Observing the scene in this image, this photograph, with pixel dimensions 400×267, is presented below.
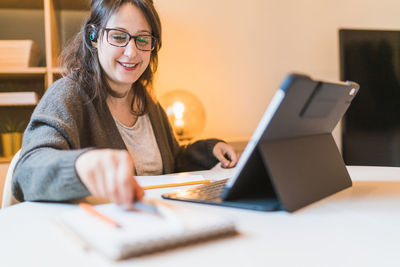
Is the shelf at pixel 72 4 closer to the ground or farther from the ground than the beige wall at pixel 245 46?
farther from the ground

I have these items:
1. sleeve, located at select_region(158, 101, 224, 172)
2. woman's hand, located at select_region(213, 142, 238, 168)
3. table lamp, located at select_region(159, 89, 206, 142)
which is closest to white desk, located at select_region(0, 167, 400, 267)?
woman's hand, located at select_region(213, 142, 238, 168)

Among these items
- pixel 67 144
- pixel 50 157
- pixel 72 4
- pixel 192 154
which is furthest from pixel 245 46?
pixel 50 157

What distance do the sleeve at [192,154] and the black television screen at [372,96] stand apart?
125 cm

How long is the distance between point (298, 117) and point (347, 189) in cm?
28

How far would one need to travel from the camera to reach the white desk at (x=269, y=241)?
1.47 feet

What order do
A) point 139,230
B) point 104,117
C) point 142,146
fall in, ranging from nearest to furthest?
point 139,230
point 104,117
point 142,146

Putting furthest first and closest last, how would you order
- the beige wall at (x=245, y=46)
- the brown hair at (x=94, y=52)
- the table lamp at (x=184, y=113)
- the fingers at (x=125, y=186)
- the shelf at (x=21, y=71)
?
1. the beige wall at (x=245, y=46)
2. the table lamp at (x=184, y=113)
3. the shelf at (x=21, y=71)
4. the brown hair at (x=94, y=52)
5. the fingers at (x=125, y=186)

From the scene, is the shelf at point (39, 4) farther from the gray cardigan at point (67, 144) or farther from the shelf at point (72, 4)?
the gray cardigan at point (67, 144)

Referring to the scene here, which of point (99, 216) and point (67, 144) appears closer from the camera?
point (99, 216)

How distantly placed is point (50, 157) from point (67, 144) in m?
0.15

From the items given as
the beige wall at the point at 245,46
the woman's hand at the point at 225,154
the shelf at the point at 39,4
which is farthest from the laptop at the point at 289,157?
the shelf at the point at 39,4

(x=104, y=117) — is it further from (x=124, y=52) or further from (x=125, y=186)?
(x=125, y=186)

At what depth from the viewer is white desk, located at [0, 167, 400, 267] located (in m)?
0.45

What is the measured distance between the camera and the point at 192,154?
1398 mm
